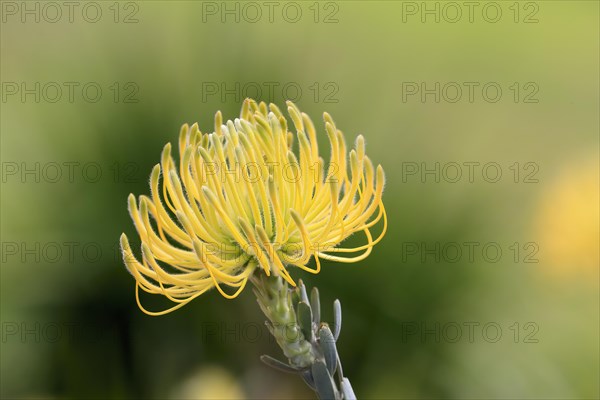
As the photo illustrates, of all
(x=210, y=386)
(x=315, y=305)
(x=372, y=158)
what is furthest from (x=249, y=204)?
(x=372, y=158)

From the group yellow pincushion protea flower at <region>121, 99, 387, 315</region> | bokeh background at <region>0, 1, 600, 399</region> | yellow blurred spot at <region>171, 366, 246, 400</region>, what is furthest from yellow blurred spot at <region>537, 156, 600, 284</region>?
yellow pincushion protea flower at <region>121, 99, 387, 315</region>

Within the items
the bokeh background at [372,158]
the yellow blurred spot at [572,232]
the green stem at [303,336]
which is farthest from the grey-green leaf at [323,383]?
the yellow blurred spot at [572,232]

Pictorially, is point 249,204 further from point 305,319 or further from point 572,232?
point 572,232

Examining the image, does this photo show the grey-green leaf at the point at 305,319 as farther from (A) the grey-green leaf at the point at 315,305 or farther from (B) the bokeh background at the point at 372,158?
(B) the bokeh background at the point at 372,158

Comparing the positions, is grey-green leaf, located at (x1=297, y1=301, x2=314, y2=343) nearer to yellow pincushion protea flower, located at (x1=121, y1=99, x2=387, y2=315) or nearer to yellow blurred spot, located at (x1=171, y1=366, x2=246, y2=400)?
yellow pincushion protea flower, located at (x1=121, y1=99, x2=387, y2=315)

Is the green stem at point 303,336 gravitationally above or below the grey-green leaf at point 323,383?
above

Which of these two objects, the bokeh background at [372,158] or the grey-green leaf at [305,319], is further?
the bokeh background at [372,158]
